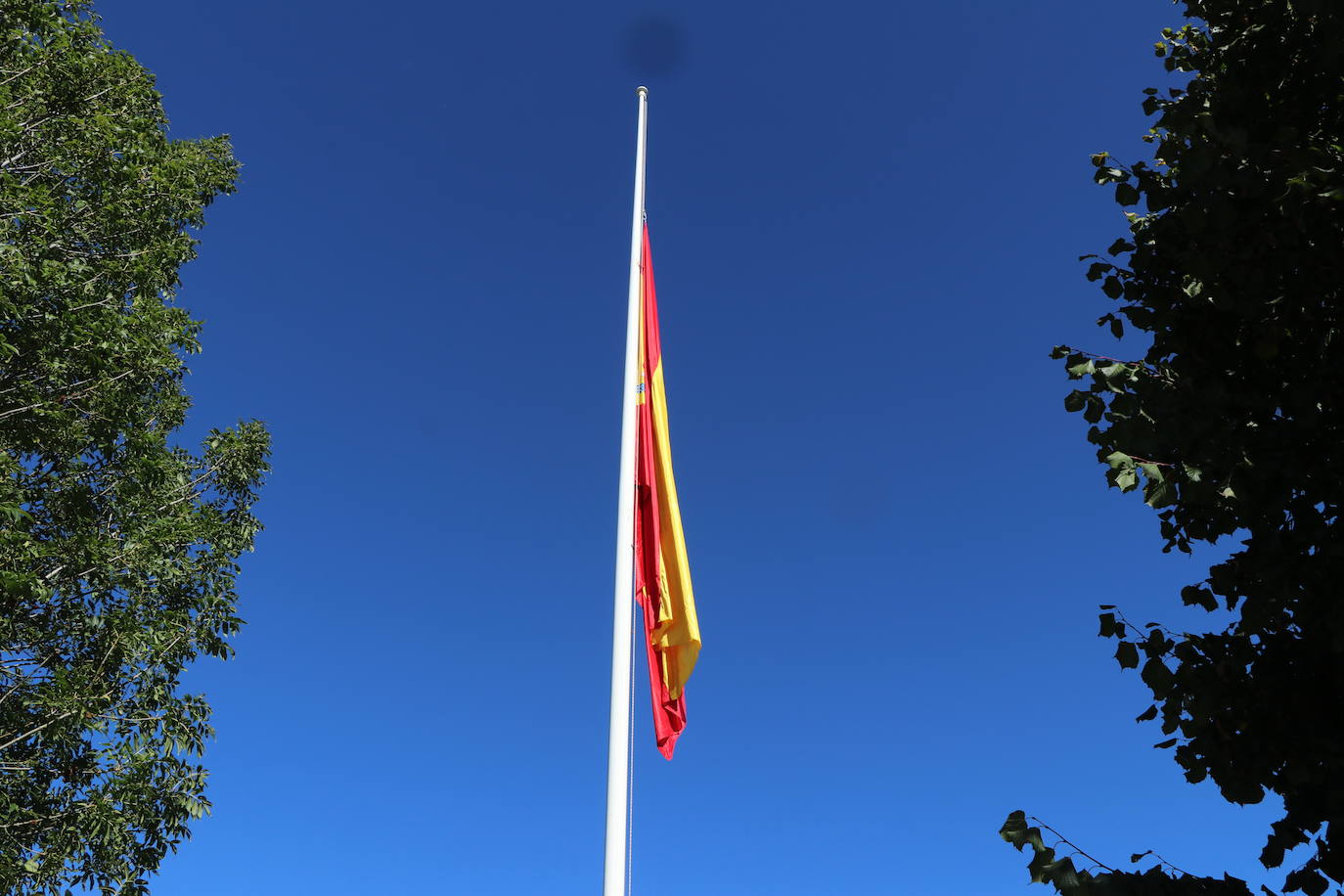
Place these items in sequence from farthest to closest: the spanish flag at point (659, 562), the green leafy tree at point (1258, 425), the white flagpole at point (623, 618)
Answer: the spanish flag at point (659, 562) → the white flagpole at point (623, 618) → the green leafy tree at point (1258, 425)

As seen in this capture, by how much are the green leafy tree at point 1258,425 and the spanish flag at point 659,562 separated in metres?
3.86

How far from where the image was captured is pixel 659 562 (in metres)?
8.63

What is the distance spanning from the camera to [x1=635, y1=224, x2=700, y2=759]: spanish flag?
816cm

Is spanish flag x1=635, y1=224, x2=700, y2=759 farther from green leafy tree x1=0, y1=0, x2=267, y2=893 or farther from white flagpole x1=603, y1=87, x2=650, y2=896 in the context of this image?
green leafy tree x1=0, y1=0, x2=267, y2=893

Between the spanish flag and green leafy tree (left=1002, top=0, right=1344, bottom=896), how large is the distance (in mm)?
3861

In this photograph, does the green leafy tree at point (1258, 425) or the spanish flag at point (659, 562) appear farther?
the spanish flag at point (659, 562)

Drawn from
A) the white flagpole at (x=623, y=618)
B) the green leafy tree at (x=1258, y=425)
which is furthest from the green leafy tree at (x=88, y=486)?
the green leafy tree at (x=1258, y=425)

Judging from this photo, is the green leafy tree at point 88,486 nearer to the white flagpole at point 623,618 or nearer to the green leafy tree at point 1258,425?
the white flagpole at point 623,618

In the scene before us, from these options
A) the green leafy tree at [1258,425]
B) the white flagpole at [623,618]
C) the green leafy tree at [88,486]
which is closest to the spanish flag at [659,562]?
the white flagpole at [623,618]

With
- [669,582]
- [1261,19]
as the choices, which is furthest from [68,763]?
[1261,19]

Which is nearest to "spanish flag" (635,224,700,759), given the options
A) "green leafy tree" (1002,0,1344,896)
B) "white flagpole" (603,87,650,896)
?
"white flagpole" (603,87,650,896)

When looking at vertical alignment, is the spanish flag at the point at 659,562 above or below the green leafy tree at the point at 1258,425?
above

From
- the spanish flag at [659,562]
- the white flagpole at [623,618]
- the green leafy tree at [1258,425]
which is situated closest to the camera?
the green leafy tree at [1258,425]

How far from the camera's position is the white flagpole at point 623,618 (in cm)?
655
